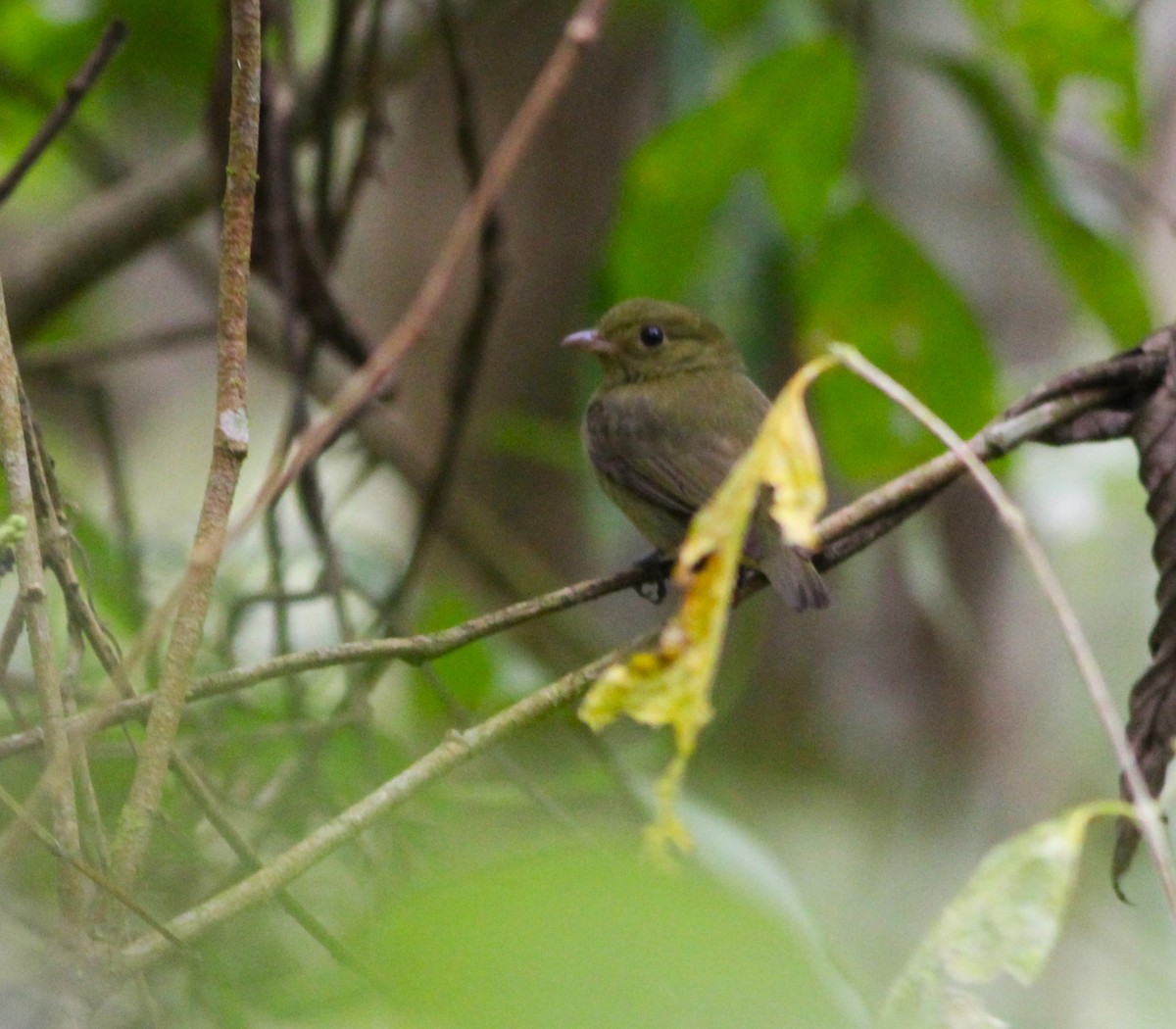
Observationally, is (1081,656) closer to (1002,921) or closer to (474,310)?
(1002,921)

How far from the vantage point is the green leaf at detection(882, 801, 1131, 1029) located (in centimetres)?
117

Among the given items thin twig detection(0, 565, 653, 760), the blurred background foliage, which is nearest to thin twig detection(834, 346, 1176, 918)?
the blurred background foliage

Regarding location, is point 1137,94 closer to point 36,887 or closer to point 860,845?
point 36,887

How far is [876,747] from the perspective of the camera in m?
6.58

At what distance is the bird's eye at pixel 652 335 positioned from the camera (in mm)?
4441

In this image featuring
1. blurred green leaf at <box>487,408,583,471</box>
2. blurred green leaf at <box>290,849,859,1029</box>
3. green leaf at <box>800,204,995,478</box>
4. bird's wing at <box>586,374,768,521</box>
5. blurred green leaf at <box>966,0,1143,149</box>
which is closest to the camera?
blurred green leaf at <box>290,849,859,1029</box>

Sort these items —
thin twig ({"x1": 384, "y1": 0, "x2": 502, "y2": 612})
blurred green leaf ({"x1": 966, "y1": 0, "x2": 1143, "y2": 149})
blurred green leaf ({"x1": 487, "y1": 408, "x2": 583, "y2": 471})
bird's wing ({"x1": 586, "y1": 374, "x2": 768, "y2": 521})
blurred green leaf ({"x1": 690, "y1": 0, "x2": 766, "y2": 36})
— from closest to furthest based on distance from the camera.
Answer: thin twig ({"x1": 384, "y1": 0, "x2": 502, "y2": 612}), blurred green leaf ({"x1": 966, "y1": 0, "x2": 1143, "y2": 149}), bird's wing ({"x1": 586, "y1": 374, "x2": 768, "y2": 521}), blurred green leaf ({"x1": 690, "y1": 0, "x2": 766, "y2": 36}), blurred green leaf ({"x1": 487, "y1": 408, "x2": 583, "y2": 471})

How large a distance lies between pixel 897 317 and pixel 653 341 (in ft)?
2.58

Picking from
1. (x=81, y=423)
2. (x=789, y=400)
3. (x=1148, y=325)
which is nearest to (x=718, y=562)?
(x=789, y=400)

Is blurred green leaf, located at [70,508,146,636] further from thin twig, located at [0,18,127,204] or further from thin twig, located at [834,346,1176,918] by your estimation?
thin twig, located at [834,346,1176,918]

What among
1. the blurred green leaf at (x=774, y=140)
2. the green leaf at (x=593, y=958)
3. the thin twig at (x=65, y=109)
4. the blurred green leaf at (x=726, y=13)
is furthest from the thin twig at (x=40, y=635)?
the blurred green leaf at (x=726, y=13)

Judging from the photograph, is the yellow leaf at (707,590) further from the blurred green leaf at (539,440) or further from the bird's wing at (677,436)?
the blurred green leaf at (539,440)

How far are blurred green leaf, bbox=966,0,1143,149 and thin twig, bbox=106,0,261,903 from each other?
8.50 feet

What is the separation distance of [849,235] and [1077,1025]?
3.95 metres
